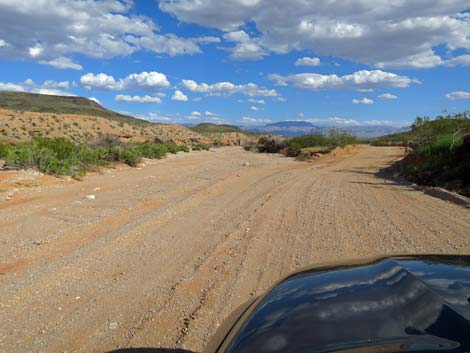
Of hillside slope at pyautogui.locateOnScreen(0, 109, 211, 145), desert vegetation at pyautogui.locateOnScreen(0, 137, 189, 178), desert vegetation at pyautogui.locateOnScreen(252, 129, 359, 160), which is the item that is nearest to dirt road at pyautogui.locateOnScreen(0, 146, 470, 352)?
desert vegetation at pyautogui.locateOnScreen(0, 137, 189, 178)

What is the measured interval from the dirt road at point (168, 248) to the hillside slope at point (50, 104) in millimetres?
82037

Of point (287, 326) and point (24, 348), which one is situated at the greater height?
point (287, 326)

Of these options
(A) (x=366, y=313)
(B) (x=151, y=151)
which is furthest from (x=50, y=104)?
(A) (x=366, y=313)

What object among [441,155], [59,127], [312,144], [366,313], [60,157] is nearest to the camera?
[366,313]

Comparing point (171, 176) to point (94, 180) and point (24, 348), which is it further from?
point (24, 348)

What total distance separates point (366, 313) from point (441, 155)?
1505 centimetres

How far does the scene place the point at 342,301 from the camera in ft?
7.04

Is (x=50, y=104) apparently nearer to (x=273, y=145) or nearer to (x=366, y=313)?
(x=273, y=145)

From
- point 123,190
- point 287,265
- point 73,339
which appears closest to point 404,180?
point 123,190

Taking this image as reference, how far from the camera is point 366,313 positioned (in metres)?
1.98

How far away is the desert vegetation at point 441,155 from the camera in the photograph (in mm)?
13234

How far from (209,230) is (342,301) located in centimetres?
635

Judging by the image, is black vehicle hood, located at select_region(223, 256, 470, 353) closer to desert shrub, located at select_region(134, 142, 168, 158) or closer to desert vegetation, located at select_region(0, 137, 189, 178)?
desert vegetation, located at select_region(0, 137, 189, 178)

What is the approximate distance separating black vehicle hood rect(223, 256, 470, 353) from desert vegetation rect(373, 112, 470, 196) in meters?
10.9
